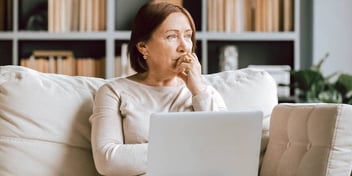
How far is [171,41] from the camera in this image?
77.3 inches

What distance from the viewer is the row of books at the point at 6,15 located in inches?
154

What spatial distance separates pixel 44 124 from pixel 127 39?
2082 mm

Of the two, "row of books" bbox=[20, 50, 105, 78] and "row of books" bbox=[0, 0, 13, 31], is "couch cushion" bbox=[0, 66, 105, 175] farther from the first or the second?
"row of books" bbox=[0, 0, 13, 31]

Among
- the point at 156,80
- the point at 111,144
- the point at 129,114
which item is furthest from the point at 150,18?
the point at 111,144

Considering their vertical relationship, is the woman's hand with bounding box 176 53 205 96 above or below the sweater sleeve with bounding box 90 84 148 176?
above

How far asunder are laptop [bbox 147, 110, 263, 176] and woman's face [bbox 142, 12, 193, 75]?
1.91ft

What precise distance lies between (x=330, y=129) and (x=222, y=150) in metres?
0.36

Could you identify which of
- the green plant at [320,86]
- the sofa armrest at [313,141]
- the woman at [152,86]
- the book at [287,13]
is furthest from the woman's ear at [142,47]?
the book at [287,13]

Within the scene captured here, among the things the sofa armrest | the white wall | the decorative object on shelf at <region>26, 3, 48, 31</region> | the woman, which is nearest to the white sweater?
the woman

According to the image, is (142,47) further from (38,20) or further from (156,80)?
(38,20)

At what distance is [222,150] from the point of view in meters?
1.42

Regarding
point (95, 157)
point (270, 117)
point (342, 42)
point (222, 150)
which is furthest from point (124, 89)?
point (342, 42)

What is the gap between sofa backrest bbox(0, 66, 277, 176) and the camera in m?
1.83

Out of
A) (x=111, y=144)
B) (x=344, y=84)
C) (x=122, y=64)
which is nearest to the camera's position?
(x=111, y=144)
